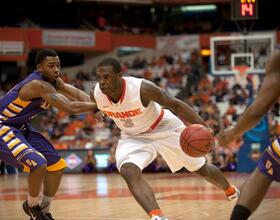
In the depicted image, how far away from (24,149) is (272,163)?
3187 mm

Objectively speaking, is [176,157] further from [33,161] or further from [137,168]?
[33,161]

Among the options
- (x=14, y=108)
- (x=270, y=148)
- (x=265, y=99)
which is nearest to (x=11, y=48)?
(x=14, y=108)

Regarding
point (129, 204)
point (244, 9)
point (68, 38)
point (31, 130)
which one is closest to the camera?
point (31, 130)

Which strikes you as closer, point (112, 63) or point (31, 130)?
point (112, 63)

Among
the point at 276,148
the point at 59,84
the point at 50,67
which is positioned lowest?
the point at 276,148

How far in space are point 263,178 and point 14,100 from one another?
3.49m

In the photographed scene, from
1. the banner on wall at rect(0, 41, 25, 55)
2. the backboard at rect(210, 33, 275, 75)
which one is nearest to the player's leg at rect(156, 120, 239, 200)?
the backboard at rect(210, 33, 275, 75)

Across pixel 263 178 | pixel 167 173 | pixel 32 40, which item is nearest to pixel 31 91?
pixel 263 178

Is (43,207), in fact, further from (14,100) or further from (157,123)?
(157,123)

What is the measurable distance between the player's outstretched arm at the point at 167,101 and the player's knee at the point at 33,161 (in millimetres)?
1393

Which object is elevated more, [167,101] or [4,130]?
[167,101]

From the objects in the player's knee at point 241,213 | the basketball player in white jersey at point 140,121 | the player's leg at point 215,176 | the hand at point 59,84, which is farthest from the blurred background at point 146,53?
the player's knee at point 241,213

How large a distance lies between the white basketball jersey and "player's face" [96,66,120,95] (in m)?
0.17

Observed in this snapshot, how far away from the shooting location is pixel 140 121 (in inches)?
243
